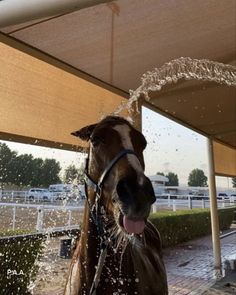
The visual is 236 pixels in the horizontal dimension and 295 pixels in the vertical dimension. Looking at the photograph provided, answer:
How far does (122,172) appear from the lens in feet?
5.52

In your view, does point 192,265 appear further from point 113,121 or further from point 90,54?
point 113,121

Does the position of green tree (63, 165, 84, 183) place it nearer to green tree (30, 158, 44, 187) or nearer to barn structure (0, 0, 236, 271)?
barn structure (0, 0, 236, 271)

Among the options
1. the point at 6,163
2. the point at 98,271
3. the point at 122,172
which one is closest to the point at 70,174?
the point at 6,163

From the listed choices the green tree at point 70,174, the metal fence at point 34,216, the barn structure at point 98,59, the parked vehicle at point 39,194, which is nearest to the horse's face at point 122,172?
the barn structure at point 98,59

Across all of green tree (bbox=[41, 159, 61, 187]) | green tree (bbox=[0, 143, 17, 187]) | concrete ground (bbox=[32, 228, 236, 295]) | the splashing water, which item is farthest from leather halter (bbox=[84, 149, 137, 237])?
concrete ground (bbox=[32, 228, 236, 295])

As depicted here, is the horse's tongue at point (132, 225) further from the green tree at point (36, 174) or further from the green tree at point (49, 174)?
the green tree at point (36, 174)

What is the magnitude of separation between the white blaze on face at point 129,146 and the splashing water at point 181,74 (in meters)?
1.63

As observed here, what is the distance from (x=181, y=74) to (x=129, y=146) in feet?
7.07

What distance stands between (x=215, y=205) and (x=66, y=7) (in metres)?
6.29

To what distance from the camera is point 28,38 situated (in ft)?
8.29

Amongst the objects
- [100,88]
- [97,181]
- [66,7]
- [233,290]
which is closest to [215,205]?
[233,290]

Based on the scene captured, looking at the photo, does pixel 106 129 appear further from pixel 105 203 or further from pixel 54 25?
pixel 54 25

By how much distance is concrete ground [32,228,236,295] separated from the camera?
457cm

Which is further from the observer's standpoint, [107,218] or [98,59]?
[98,59]
